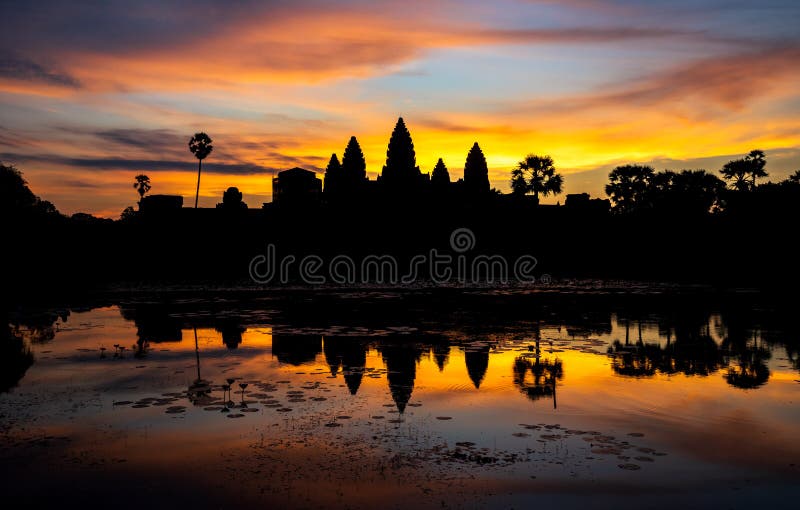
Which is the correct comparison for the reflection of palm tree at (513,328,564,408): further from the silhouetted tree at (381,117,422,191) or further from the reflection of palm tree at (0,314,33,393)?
the silhouetted tree at (381,117,422,191)

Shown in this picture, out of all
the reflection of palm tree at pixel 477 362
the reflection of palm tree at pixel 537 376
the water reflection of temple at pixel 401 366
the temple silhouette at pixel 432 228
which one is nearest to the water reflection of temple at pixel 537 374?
the reflection of palm tree at pixel 537 376

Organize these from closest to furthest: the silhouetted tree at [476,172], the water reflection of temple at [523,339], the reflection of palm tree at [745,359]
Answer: the reflection of palm tree at [745,359] < the water reflection of temple at [523,339] < the silhouetted tree at [476,172]

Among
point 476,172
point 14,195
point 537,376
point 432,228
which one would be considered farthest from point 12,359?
point 476,172

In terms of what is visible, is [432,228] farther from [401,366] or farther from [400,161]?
[401,366]

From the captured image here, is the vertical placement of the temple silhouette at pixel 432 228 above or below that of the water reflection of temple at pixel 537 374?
above

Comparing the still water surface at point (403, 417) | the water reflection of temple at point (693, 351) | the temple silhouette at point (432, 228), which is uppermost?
the temple silhouette at point (432, 228)

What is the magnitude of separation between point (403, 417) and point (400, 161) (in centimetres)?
9709

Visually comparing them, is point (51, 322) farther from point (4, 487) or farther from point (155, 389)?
point (4, 487)

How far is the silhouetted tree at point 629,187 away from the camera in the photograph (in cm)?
11356

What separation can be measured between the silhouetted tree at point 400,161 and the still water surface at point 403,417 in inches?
3271

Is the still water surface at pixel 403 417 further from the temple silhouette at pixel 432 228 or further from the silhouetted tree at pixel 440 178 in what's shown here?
the silhouetted tree at pixel 440 178

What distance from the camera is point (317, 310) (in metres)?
31.2

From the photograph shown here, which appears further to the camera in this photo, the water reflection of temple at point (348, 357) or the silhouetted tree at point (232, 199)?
the silhouetted tree at point (232, 199)

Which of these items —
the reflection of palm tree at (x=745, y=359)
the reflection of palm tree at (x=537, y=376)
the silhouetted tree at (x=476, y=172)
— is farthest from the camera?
the silhouetted tree at (x=476, y=172)
